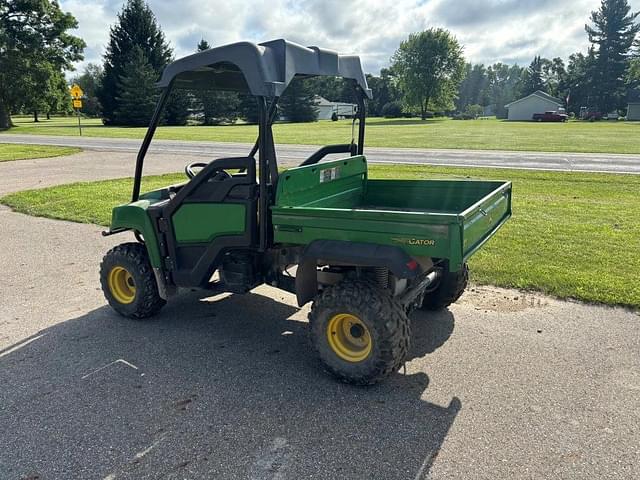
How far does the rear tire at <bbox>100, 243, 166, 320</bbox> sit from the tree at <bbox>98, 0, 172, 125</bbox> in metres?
47.8

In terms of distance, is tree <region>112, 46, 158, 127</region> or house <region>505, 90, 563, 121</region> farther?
house <region>505, 90, 563, 121</region>

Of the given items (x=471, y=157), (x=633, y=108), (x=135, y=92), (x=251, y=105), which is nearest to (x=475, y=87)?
(x=633, y=108)

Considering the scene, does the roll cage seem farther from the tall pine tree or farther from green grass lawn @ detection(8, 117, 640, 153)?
the tall pine tree

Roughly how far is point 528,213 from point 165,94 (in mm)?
6242

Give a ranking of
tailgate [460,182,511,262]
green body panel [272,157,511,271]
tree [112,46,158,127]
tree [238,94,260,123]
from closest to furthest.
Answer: green body panel [272,157,511,271]
tailgate [460,182,511,262]
tree [238,94,260,123]
tree [112,46,158,127]

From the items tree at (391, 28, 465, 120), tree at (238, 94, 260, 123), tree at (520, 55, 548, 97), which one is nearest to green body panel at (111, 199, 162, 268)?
tree at (238, 94, 260, 123)

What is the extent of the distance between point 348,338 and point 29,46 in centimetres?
4503

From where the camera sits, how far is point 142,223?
4121 millimetres

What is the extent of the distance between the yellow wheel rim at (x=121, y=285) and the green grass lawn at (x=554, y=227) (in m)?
3.35

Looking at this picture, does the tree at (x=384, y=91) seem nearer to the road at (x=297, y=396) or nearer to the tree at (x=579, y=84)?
the tree at (x=579, y=84)

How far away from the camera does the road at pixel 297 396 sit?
255cm

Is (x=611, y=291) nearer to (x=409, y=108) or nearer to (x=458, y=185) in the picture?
(x=458, y=185)

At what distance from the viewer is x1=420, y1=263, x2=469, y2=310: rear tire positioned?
424cm

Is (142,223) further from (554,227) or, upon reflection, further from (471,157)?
(471,157)
